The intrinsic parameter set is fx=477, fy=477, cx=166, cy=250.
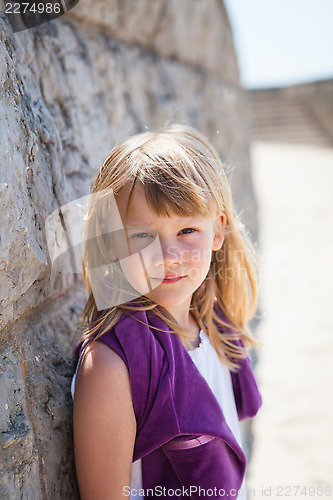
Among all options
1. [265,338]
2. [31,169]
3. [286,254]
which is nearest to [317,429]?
[265,338]

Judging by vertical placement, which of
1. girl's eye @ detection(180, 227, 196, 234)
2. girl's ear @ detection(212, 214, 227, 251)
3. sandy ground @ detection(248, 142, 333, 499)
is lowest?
sandy ground @ detection(248, 142, 333, 499)

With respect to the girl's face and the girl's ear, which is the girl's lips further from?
the girl's ear

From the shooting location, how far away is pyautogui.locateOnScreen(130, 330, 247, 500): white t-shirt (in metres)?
1.43

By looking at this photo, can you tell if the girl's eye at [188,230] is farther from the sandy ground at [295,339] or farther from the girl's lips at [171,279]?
the sandy ground at [295,339]

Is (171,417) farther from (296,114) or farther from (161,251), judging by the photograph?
(296,114)

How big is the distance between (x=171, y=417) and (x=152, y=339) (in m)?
0.19

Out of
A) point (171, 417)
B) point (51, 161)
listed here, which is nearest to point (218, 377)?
point (171, 417)

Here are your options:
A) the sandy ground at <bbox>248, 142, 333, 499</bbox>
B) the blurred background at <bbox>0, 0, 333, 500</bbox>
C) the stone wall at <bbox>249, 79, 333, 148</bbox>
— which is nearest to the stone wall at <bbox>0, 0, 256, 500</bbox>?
the blurred background at <bbox>0, 0, 333, 500</bbox>

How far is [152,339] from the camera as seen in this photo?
3.82ft

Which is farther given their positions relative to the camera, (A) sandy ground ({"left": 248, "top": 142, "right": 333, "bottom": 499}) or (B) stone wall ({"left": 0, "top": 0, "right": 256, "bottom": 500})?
(A) sandy ground ({"left": 248, "top": 142, "right": 333, "bottom": 499})

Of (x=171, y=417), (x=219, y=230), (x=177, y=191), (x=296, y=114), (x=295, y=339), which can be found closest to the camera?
(x=171, y=417)

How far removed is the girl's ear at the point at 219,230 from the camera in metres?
1.46

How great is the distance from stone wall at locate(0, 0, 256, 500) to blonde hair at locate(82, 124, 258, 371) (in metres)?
0.14

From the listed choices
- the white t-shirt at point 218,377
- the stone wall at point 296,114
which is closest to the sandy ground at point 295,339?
the white t-shirt at point 218,377
